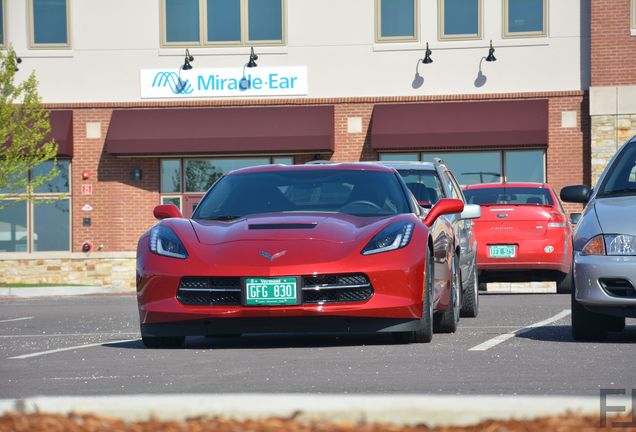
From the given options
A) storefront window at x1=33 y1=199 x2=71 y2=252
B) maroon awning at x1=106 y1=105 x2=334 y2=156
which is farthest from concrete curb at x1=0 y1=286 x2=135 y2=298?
maroon awning at x1=106 y1=105 x2=334 y2=156

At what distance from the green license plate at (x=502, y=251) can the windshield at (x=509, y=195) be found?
0.86 m

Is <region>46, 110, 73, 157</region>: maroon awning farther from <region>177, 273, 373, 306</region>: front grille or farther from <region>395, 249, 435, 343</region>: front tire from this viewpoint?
<region>177, 273, 373, 306</region>: front grille

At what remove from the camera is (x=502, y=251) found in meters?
19.8

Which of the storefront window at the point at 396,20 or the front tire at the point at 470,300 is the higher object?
the storefront window at the point at 396,20

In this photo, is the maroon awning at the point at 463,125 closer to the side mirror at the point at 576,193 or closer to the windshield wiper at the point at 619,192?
the side mirror at the point at 576,193

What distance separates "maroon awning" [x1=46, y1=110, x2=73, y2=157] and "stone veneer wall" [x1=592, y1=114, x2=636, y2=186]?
11.6m

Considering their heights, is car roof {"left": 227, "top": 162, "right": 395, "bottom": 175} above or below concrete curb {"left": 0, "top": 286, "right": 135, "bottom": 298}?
above

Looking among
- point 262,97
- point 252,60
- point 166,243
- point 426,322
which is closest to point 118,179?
point 262,97

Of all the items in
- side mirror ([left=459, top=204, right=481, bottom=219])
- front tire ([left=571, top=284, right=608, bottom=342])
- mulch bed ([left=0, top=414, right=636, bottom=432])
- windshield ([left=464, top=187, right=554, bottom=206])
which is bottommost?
front tire ([left=571, top=284, right=608, bottom=342])

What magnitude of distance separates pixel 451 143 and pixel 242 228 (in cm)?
2091

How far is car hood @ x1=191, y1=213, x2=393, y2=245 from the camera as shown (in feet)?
31.8

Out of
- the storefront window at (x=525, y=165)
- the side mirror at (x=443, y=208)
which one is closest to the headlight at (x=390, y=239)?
the side mirror at (x=443, y=208)

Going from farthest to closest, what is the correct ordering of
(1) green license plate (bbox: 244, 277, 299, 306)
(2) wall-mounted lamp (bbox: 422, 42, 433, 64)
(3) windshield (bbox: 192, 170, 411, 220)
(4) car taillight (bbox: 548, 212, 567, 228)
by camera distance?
(2) wall-mounted lamp (bbox: 422, 42, 433, 64)
(4) car taillight (bbox: 548, 212, 567, 228)
(3) windshield (bbox: 192, 170, 411, 220)
(1) green license plate (bbox: 244, 277, 299, 306)

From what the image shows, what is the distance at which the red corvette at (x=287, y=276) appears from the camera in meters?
9.46
